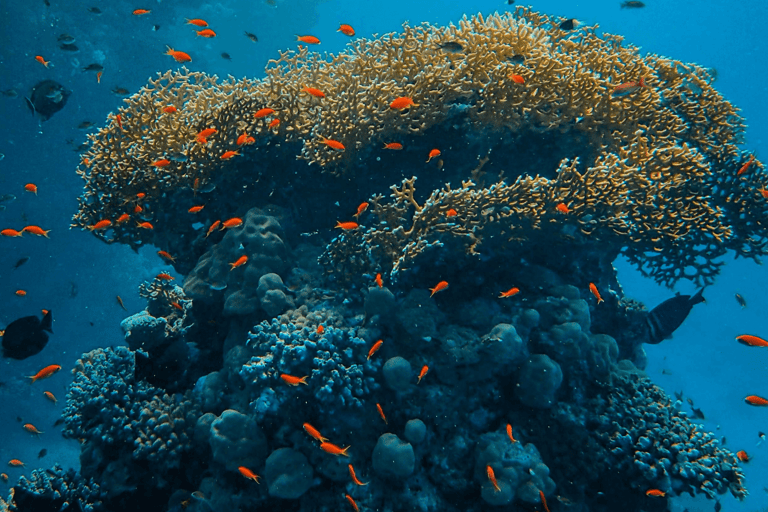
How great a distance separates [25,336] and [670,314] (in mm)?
9142

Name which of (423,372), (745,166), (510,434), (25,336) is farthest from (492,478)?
(745,166)

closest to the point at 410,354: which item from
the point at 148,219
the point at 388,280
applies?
the point at 388,280

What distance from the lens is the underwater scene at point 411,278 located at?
14.7 feet

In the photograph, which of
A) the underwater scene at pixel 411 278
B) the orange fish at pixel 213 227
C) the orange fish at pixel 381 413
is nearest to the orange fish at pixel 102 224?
the underwater scene at pixel 411 278

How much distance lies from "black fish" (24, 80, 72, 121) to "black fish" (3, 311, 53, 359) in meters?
3.46

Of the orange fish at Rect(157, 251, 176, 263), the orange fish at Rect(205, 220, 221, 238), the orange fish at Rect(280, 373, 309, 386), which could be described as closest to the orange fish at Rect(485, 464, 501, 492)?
the orange fish at Rect(280, 373, 309, 386)

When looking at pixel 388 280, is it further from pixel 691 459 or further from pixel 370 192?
pixel 691 459

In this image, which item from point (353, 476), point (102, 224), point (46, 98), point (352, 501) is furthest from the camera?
Result: point (46, 98)

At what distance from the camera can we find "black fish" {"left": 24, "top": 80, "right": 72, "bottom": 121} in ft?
19.9

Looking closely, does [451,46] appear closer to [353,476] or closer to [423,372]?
[423,372]

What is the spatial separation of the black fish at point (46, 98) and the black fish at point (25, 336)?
11.3 feet

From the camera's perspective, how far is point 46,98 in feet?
20.2

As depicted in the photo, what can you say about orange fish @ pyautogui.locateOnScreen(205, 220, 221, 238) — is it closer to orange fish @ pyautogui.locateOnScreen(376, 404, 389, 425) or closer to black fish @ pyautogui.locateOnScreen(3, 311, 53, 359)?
black fish @ pyautogui.locateOnScreen(3, 311, 53, 359)

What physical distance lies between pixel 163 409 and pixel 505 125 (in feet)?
20.7
